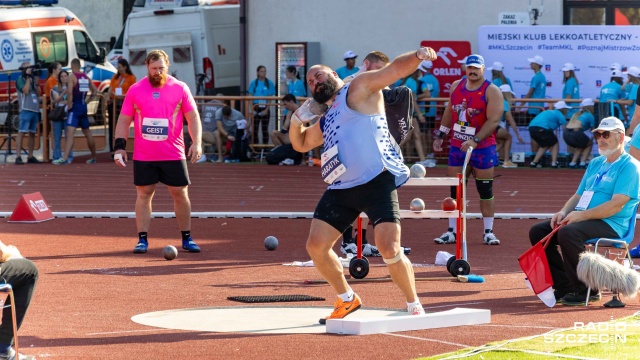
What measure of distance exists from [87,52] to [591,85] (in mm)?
13896

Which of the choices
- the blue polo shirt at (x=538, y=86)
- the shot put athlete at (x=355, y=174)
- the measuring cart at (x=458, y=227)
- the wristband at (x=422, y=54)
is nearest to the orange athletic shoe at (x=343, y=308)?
the shot put athlete at (x=355, y=174)

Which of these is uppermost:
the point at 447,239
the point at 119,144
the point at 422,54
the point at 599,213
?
the point at 422,54

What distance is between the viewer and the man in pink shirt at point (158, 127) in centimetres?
1278

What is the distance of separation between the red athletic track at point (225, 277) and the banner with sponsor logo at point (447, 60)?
17.1 feet

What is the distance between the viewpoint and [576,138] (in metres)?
23.7

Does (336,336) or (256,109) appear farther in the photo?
(256,109)

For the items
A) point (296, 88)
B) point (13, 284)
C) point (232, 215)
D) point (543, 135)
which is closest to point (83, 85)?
point (296, 88)

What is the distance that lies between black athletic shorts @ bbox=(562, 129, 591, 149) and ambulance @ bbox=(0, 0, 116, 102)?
1239 cm

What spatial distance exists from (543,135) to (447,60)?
144 inches

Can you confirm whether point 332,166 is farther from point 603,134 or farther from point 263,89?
point 263,89

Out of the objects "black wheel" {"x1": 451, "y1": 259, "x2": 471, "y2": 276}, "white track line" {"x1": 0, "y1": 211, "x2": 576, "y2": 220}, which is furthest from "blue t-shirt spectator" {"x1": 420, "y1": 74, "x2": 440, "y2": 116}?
"black wheel" {"x1": 451, "y1": 259, "x2": 471, "y2": 276}

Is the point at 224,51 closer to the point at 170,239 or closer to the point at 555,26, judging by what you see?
the point at 555,26

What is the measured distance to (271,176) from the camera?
2320 centimetres

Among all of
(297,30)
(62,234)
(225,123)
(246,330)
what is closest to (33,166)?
(225,123)
